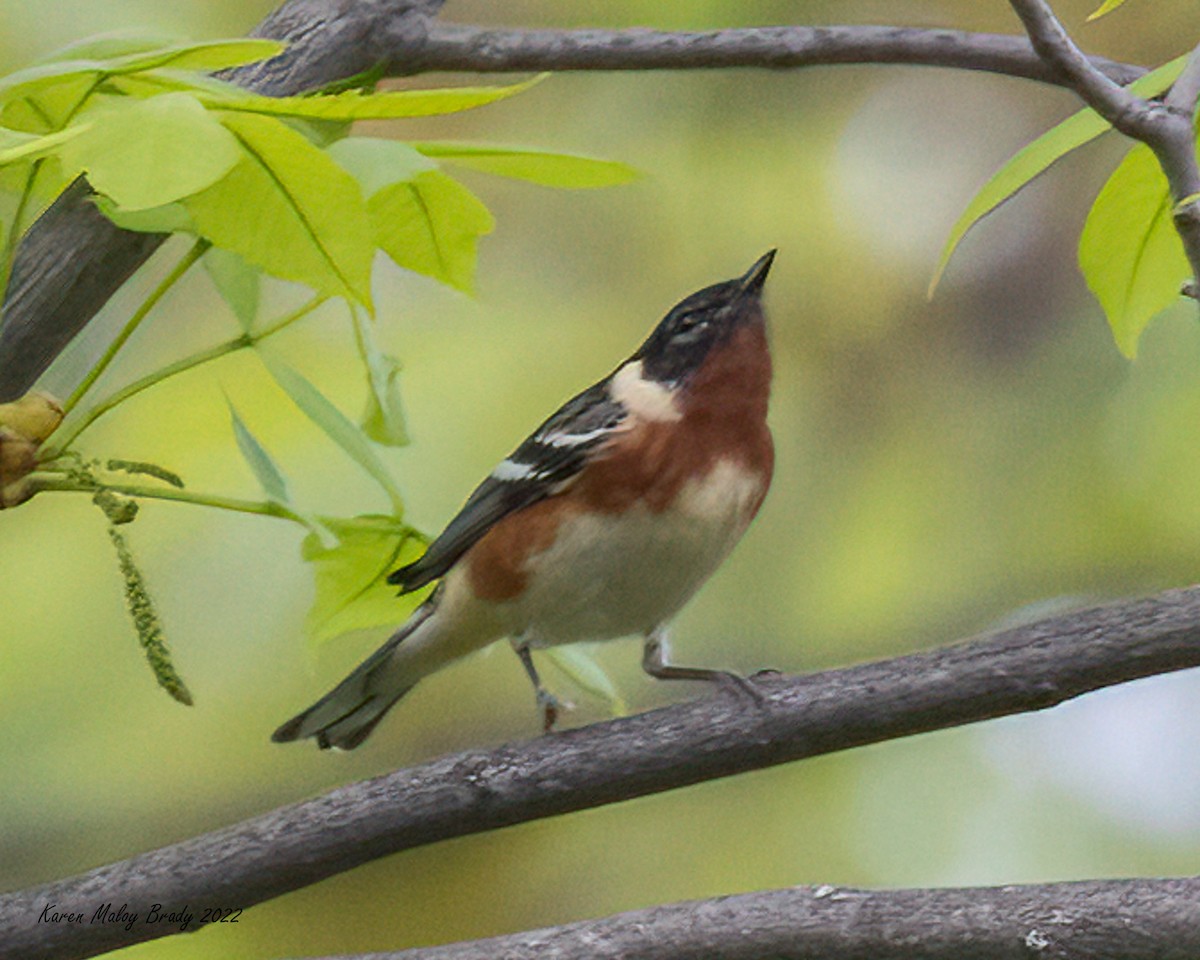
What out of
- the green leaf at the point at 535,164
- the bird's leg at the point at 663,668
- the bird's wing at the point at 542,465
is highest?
the green leaf at the point at 535,164

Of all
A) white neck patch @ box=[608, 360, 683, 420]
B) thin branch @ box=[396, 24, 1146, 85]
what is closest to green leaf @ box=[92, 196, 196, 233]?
thin branch @ box=[396, 24, 1146, 85]

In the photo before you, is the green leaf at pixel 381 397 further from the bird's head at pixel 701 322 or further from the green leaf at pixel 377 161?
the bird's head at pixel 701 322

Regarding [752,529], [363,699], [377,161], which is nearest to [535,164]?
[377,161]

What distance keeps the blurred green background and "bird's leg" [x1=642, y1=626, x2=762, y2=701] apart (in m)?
0.08

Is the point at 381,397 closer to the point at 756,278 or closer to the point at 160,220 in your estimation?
the point at 160,220

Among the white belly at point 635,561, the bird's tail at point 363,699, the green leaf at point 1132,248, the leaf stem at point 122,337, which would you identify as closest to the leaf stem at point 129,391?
the leaf stem at point 122,337

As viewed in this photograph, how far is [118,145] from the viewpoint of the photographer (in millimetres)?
530

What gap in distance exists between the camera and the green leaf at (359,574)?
0.84 meters

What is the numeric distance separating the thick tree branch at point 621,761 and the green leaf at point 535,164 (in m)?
0.29

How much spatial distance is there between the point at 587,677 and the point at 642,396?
383mm

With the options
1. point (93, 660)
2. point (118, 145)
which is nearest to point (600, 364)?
point (93, 660)

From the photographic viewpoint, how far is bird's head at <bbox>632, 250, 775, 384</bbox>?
123 centimetres

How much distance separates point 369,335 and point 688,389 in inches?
19.2

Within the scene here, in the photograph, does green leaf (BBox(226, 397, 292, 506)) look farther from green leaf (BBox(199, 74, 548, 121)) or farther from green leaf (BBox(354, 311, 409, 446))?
green leaf (BBox(199, 74, 548, 121))
